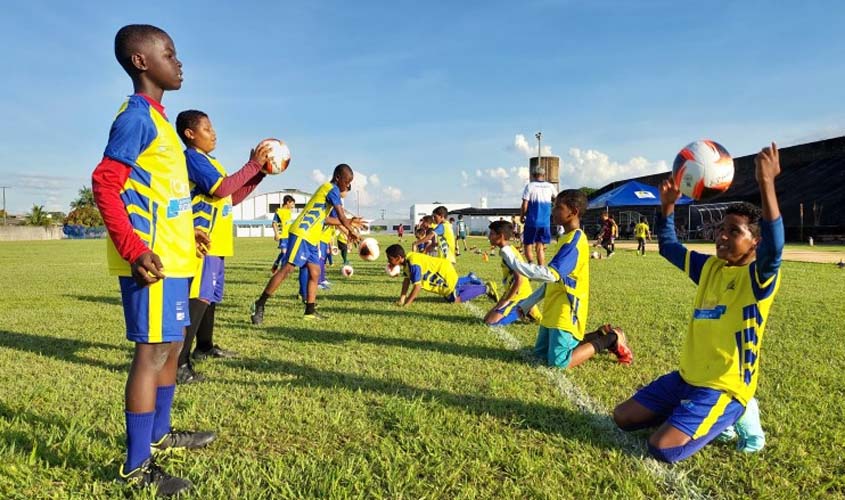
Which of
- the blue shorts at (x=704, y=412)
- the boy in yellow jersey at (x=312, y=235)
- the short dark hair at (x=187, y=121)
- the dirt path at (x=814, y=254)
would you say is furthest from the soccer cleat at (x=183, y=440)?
the dirt path at (x=814, y=254)

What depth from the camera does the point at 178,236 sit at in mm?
2473

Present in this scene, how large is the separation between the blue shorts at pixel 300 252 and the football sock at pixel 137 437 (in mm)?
4097

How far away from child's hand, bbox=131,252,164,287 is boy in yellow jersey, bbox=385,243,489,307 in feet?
17.8

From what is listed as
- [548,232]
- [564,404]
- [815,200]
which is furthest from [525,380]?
[815,200]

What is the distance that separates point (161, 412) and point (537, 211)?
7.25 metres

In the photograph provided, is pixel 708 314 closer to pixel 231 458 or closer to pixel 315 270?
pixel 231 458

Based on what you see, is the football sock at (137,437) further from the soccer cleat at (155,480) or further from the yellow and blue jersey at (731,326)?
the yellow and blue jersey at (731,326)

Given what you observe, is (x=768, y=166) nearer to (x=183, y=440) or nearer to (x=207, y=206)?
(x=183, y=440)

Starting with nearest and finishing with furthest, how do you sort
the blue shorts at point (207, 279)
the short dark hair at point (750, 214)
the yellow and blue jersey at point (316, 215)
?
the short dark hair at point (750, 214) < the blue shorts at point (207, 279) < the yellow and blue jersey at point (316, 215)

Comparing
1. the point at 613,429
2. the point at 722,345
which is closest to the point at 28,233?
the point at 613,429

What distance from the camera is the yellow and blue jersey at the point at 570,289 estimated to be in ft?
14.1

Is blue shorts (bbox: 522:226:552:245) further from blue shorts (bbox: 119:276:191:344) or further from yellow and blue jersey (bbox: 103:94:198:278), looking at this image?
blue shorts (bbox: 119:276:191:344)

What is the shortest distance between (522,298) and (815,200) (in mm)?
33422

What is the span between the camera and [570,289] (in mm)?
4441
